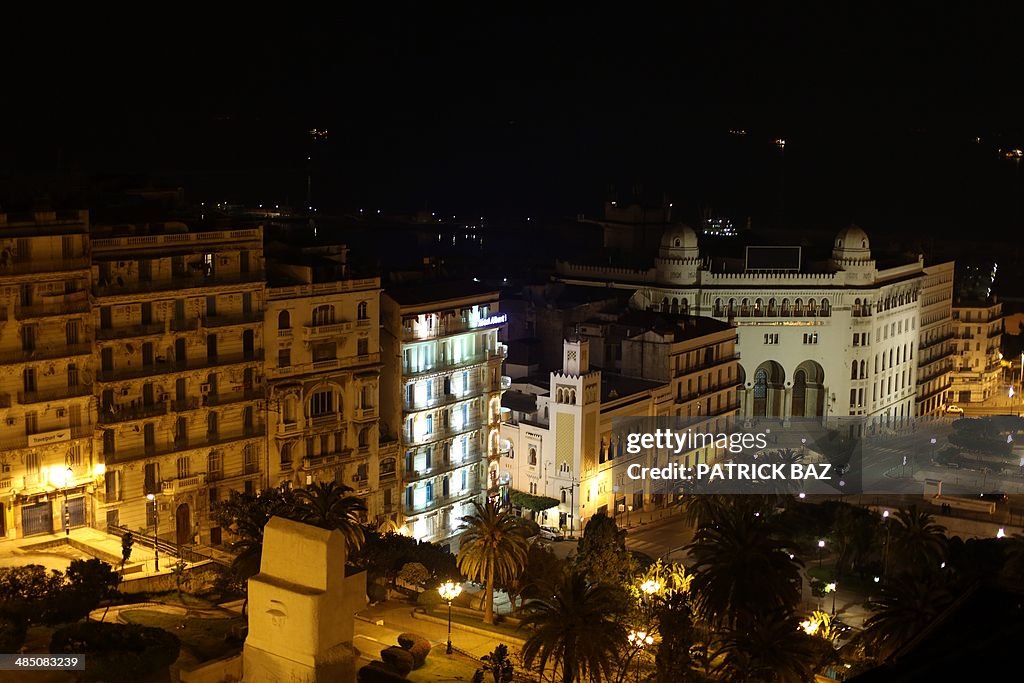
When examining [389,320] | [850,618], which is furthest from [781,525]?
[389,320]

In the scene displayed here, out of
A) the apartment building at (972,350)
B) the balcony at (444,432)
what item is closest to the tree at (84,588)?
the balcony at (444,432)

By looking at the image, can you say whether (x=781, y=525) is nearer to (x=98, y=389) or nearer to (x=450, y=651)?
(x=450, y=651)

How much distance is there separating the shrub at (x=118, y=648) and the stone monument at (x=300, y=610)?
1039 centimetres

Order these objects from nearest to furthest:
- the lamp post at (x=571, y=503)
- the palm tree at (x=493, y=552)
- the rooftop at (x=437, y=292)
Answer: the palm tree at (x=493, y=552) → the rooftop at (x=437, y=292) → the lamp post at (x=571, y=503)

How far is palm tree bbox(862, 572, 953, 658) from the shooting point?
55.9 meters

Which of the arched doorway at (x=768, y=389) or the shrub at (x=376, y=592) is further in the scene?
the arched doorway at (x=768, y=389)

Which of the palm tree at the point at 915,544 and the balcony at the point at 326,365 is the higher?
the balcony at the point at 326,365

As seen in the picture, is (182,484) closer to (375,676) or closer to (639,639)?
(639,639)

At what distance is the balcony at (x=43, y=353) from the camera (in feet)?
207

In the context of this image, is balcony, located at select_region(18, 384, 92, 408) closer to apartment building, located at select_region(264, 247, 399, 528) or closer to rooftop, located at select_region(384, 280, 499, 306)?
apartment building, located at select_region(264, 247, 399, 528)

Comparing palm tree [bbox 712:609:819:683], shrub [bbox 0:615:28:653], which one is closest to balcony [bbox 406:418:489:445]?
palm tree [bbox 712:609:819:683]

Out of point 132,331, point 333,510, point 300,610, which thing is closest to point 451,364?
point 132,331

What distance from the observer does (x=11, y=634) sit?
47312 millimetres

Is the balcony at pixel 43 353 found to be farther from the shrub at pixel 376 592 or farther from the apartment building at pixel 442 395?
the apartment building at pixel 442 395
